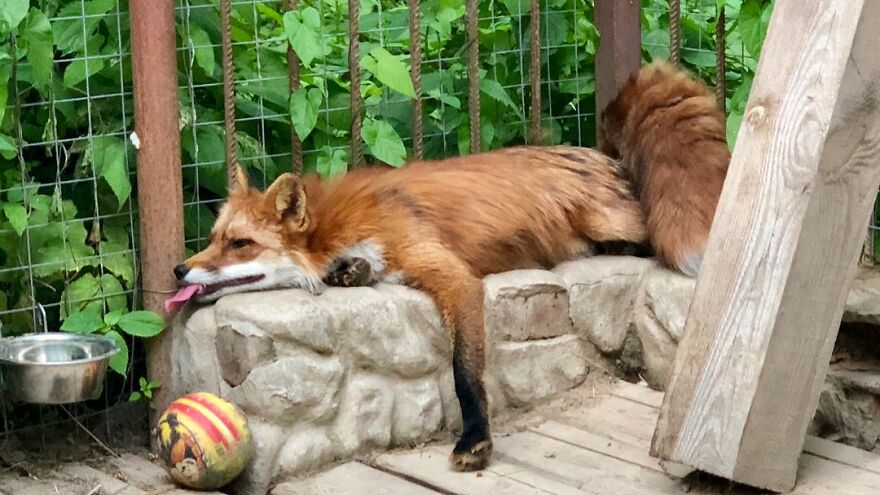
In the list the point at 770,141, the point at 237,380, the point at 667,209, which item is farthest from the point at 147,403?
the point at 770,141

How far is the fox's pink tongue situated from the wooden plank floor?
2.23ft

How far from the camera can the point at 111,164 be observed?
402cm

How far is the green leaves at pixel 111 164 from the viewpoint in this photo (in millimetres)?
3998

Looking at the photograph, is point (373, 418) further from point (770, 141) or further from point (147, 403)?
point (770, 141)

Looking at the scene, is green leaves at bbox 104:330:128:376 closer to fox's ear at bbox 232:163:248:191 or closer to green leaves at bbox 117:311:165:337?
green leaves at bbox 117:311:165:337

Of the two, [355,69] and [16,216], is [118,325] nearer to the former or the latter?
[16,216]

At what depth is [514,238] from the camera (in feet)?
14.4

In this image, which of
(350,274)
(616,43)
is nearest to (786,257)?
(350,274)

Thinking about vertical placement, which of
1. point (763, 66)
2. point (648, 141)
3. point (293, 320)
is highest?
point (763, 66)

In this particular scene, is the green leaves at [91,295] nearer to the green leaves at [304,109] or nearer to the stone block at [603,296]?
the green leaves at [304,109]

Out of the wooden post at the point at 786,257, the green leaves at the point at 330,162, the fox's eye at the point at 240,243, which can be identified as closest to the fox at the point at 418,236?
the fox's eye at the point at 240,243

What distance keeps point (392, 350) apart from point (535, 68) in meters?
1.35

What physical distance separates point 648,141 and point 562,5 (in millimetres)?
700

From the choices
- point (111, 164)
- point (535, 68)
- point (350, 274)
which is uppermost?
point (535, 68)
